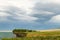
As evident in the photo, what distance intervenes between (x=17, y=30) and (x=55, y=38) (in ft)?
94.5

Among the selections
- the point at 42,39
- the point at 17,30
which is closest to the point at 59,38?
the point at 42,39

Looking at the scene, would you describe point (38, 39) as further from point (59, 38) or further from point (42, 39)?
point (59, 38)

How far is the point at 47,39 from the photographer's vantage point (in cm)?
4188

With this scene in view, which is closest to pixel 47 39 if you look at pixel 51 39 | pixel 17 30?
pixel 51 39

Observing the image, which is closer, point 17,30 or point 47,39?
point 47,39

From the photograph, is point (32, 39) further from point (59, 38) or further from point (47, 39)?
point (59, 38)

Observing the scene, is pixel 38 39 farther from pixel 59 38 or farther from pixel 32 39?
pixel 59 38

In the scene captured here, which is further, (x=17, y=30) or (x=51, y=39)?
(x=17, y=30)

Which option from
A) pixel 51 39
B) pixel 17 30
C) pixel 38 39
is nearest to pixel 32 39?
pixel 38 39

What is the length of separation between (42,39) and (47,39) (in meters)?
1.14

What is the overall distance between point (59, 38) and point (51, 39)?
5.83 ft

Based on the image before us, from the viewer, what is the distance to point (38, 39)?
42156 mm

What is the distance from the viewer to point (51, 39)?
41.3 m

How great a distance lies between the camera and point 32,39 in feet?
138
